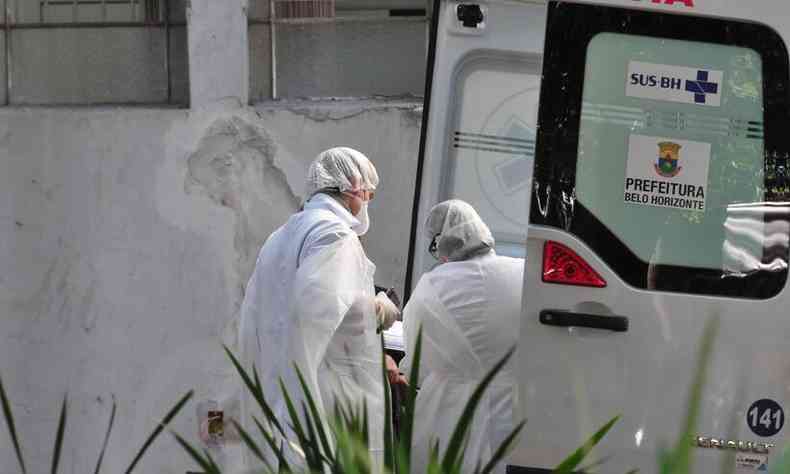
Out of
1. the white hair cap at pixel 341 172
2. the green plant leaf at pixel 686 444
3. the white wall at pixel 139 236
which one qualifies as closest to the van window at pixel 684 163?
the white hair cap at pixel 341 172

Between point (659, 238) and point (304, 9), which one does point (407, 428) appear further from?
point (304, 9)

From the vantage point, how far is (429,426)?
16.6 ft

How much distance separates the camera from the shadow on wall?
7.52m

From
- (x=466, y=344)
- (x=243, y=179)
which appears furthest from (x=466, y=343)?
(x=243, y=179)

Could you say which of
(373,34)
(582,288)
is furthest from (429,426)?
(373,34)

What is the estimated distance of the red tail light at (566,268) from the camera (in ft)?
14.5

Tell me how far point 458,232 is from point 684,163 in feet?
3.39

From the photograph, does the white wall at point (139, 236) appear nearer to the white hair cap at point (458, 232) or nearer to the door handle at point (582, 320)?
the white hair cap at point (458, 232)

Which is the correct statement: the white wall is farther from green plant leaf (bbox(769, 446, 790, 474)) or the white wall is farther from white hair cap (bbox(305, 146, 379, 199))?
green plant leaf (bbox(769, 446, 790, 474))

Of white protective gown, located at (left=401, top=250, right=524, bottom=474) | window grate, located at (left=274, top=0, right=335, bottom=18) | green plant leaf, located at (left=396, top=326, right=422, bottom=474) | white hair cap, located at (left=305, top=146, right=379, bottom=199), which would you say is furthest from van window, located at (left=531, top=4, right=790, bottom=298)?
window grate, located at (left=274, top=0, right=335, bottom=18)

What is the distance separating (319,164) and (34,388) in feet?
9.18

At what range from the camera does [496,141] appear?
612cm

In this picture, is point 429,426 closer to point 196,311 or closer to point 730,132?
point 730,132

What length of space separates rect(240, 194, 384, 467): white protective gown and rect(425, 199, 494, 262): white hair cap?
0.29m
